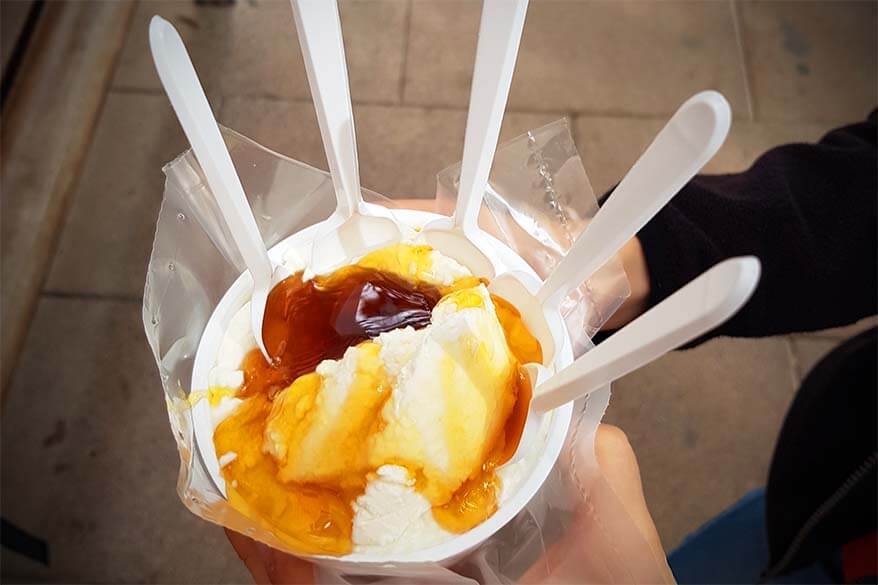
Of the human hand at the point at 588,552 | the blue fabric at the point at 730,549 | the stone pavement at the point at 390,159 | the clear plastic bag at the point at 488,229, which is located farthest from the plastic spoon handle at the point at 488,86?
the stone pavement at the point at 390,159

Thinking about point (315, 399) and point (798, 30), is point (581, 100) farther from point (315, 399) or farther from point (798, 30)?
point (315, 399)

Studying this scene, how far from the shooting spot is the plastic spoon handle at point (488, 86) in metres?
0.41

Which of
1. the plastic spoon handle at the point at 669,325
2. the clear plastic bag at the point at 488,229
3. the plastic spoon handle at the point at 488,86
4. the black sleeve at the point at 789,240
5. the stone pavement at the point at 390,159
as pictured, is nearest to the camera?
the plastic spoon handle at the point at 669,325

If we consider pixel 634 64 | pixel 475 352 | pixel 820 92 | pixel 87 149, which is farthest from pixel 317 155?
pixel 820 92

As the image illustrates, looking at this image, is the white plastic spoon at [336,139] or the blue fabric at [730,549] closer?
the white plastic spoon at [336,139]

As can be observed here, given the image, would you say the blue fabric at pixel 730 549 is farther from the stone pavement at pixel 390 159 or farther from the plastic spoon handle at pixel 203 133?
the plastic spoon handle at pixel 203 133

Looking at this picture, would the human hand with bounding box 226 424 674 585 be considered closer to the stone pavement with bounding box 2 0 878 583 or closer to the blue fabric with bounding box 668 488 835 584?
the blue fabric with bounding box 668 488 835 584

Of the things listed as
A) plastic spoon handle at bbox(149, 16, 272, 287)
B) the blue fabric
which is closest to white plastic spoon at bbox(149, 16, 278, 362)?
plastic spoon handle at bbox(149, 16, 272, 287)

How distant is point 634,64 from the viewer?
1.44 meters

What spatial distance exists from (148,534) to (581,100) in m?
1.10

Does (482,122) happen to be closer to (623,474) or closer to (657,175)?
(657,175)

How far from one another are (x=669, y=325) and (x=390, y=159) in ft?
3.48

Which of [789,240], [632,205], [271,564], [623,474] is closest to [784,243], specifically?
[789,240]

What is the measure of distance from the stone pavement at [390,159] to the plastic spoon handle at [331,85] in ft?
2.39
